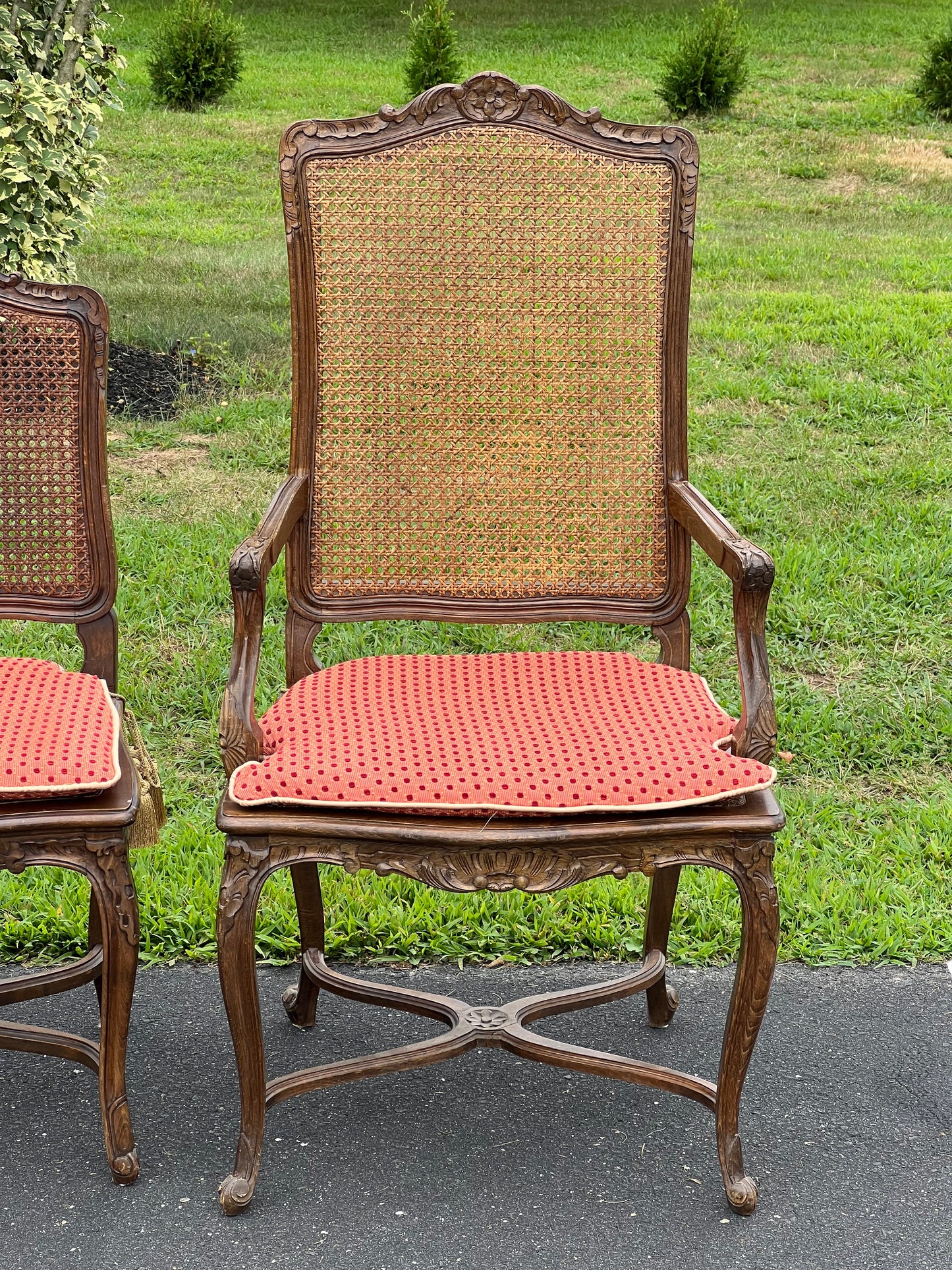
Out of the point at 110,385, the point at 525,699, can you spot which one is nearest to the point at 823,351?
the point at 110,385

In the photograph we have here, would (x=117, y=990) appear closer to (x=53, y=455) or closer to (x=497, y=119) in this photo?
(x=53, y=455)

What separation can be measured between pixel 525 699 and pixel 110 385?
3.98 meters

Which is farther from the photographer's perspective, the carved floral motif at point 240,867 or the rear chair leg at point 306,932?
the rear chair leg at point 306,932

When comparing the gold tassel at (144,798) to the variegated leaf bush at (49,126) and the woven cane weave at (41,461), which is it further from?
the variegated leaf bush at (49,126)

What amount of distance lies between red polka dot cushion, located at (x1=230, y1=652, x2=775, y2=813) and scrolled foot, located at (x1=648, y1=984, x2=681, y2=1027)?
0.63 metres

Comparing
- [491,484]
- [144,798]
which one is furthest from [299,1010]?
[491,484]

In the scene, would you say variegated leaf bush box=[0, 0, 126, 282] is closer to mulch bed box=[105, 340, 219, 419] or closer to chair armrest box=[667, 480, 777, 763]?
mulch bed box=[105, 340, 219, 419]

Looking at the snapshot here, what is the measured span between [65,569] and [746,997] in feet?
4.47

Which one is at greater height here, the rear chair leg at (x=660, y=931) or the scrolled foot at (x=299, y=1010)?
the rear chair leg at (x=660, y=931)

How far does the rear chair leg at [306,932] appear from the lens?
2.44m

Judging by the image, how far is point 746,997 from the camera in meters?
2.04

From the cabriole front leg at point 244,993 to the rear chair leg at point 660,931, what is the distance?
759 millimetres

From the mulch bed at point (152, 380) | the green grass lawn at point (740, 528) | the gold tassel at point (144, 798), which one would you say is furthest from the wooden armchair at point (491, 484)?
the mulch bed at point (152, 380)

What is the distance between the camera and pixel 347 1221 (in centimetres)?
207
